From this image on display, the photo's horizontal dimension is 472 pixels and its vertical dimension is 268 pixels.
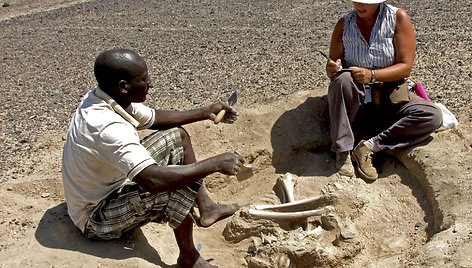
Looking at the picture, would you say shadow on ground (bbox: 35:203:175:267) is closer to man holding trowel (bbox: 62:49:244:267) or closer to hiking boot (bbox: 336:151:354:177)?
man holding trowel (bbox: 62:49:244:267)

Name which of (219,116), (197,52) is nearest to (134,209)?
(219,116)

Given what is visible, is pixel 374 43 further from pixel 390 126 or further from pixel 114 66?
pixel 114 66

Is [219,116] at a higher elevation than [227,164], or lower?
lower

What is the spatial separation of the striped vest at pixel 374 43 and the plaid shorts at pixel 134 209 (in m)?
1.87

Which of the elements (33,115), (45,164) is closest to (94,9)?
(33,115)

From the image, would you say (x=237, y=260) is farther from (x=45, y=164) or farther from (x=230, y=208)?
(x=45, y=164)

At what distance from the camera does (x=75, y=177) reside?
395 cm

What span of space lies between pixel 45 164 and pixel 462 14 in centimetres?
651

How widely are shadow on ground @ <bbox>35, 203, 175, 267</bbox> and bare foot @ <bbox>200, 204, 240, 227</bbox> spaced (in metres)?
0.45

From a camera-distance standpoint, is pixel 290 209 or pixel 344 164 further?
pixel 344 164

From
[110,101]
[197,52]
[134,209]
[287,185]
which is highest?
[110,101]

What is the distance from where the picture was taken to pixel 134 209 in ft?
12.8

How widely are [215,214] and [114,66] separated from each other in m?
1.38

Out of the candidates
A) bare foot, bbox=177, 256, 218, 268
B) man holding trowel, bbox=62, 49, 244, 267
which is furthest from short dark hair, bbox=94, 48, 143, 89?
bare foot, bbox=177, 256, 218, 268
